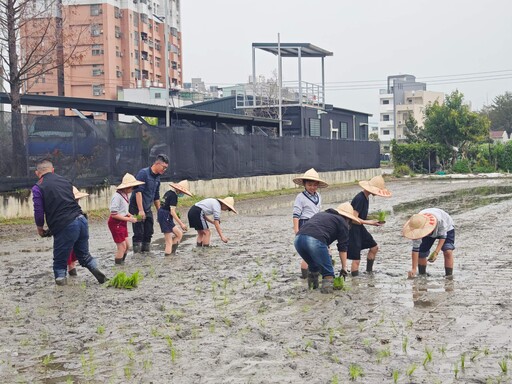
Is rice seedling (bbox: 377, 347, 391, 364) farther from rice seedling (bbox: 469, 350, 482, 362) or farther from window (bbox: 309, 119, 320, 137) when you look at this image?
window (bbox: 309, 119, 320, 137)

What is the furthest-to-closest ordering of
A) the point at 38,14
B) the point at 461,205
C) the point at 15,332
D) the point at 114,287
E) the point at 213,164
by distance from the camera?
the point at 213,164
the point at 461,205
the point at 38,14
the point at 114,287
the point at 15,332

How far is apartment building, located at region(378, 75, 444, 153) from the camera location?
4636 inches

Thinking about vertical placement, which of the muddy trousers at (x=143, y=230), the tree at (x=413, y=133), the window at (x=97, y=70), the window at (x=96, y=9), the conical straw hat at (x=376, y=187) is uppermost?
the window at (x=96, y=9)

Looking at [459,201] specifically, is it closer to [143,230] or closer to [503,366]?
[143,230]

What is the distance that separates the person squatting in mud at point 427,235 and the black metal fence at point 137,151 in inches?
468

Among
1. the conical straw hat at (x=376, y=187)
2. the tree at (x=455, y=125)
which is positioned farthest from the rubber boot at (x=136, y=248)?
the tree at (x=455, y=125)

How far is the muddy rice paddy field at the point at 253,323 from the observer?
21.2 feet

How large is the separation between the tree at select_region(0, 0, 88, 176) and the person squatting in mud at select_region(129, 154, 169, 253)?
283 inches

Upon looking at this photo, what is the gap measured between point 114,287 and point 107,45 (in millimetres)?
73546

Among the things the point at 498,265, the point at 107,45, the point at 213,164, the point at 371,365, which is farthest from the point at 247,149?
the point at 107,45

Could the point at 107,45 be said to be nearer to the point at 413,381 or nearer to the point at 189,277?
the point at 189,277

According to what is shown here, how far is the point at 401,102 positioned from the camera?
Answer: 123 metres

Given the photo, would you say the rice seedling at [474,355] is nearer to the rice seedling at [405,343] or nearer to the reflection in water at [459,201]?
the rice seedling at [405,343]

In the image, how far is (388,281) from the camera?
10.8m
